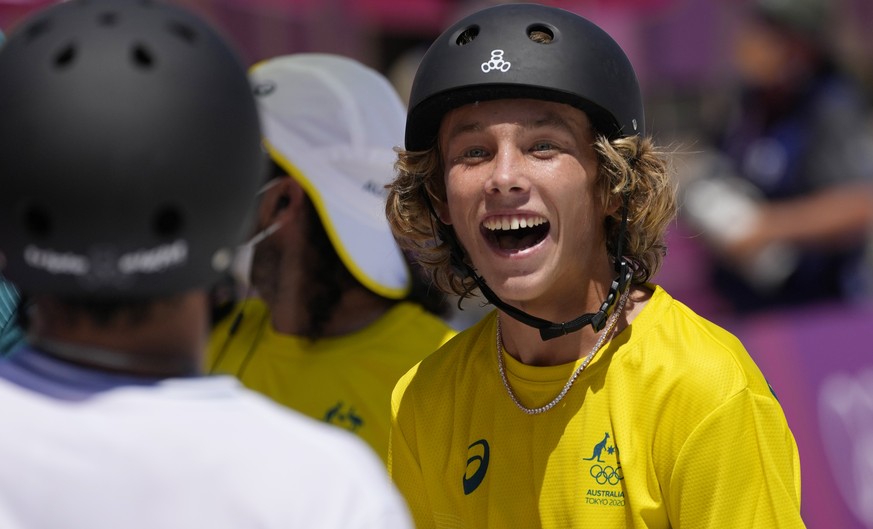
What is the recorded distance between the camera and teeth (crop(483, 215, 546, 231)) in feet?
9.71

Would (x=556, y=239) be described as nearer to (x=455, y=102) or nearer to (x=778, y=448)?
(x=455, y=102)

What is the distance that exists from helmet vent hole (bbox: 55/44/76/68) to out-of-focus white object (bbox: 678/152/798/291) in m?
5.94

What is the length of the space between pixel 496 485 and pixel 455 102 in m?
0.92

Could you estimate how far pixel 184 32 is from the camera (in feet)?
6.20

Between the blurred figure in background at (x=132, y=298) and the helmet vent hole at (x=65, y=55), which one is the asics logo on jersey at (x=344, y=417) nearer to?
the blurred figure in background at (x=132, y=298)

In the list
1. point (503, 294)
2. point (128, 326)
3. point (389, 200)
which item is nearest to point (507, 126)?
point (503, 294)

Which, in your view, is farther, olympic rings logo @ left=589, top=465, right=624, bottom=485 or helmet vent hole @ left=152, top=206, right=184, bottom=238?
olympic rings logo @ left=589, top=465, right=624, bottom=485

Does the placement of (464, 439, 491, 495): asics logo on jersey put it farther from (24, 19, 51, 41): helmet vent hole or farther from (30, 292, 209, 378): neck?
(24, 19, 51, 41): helmet vent hole

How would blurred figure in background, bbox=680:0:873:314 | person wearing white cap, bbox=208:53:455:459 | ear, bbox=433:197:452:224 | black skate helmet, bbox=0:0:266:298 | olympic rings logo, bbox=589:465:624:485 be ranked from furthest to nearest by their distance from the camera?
blurred figure in background, bbox=680:0:873:314, person wearing white cap, bbox=208:53:455:459, ear, bbox=433:197:452:224, olympic rings logo, bbox=589:465:624:485, black skate helmet, bbox=0:0:266:298

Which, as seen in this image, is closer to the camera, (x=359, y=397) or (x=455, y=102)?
A: (x=455, y=102)

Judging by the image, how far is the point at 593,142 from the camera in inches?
120

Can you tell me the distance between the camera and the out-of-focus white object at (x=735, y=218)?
746cm

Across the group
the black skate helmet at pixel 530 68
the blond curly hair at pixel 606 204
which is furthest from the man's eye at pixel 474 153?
the blond curly hair at pixel 606 204

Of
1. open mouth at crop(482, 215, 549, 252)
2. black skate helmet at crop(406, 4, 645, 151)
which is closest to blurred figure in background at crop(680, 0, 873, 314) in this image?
black skate helmet at crop(406, 4, 645, 151)
